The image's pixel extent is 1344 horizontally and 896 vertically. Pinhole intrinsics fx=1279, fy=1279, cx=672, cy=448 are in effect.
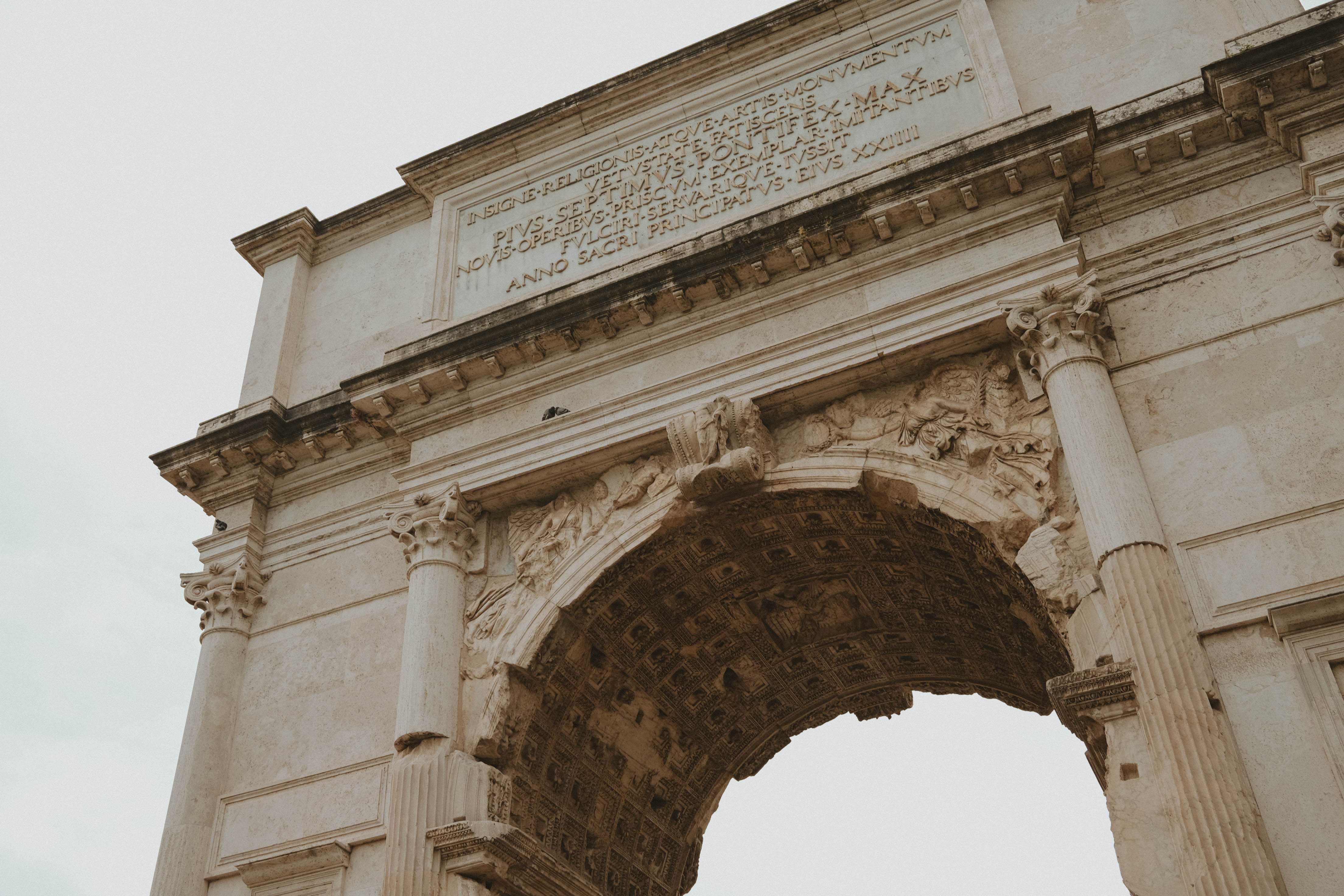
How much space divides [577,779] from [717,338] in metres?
4.05

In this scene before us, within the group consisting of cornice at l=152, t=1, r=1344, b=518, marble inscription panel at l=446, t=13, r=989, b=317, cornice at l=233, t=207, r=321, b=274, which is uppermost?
cornice at l=233, t=207, r=321, b=274

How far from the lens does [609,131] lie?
42.9 feet

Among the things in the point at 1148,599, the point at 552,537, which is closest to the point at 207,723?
the point at 552,537

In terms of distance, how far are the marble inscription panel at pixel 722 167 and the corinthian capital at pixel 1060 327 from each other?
2.13m

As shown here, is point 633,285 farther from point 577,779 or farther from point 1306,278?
point 1306,278

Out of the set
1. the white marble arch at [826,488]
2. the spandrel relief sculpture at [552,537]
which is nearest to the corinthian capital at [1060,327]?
the white marble arch at [826,488]

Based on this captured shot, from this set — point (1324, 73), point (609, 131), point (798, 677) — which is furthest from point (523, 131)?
→ point (1324, 73)

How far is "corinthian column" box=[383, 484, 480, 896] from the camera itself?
945 cm

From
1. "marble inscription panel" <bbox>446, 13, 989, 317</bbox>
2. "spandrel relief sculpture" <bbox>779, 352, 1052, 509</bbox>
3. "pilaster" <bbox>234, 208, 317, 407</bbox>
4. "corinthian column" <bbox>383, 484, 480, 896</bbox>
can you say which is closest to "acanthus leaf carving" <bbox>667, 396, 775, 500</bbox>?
"spandrel relief sculpture" <bbox>779, 352, 1052, 509</bbox>

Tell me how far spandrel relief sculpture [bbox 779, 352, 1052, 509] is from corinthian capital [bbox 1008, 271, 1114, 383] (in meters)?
0.35

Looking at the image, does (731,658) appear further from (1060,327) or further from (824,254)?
(1060,327)

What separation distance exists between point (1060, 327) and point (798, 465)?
90.0 inches

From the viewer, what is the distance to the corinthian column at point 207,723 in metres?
10.6

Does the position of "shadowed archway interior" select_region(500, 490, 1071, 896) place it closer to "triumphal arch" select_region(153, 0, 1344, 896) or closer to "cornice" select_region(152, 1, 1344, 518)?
"triumphal arch" select_region(153, 0, 1344, 896)
